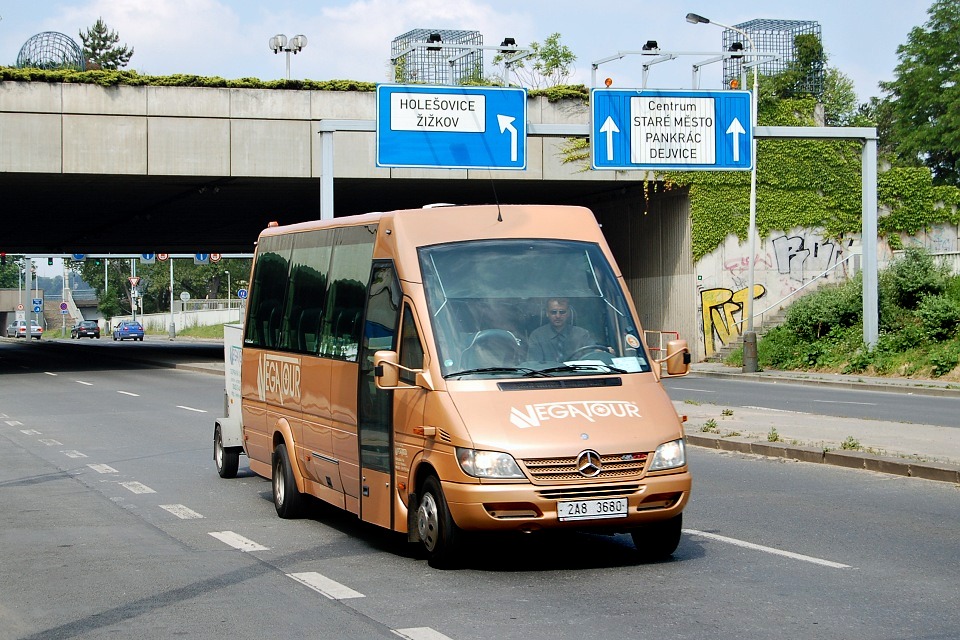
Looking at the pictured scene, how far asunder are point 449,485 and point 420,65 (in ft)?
144

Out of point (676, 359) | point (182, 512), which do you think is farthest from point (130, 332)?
point (676, 359)

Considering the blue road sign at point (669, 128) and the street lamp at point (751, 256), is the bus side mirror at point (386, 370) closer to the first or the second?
the blue road sign at point (669, 128)

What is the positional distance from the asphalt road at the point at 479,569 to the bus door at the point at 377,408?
0.38 m

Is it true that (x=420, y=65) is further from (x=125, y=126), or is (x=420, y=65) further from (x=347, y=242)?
(x=347, y=242)

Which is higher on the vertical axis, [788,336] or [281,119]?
[281,119]

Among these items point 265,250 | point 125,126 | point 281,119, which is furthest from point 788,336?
point 265,250

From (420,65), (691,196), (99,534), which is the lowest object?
(99,534)

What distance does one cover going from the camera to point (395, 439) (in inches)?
357

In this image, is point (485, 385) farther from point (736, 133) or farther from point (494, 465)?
point (736, 133)

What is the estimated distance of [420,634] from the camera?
6.64 metres

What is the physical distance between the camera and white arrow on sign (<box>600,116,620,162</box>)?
2872cm

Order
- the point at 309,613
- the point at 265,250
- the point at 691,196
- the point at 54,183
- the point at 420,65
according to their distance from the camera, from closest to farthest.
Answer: the point at 309,613 → the point at 265,250 → the point at 54,183 → the point at 691,196 → the point at 420,65

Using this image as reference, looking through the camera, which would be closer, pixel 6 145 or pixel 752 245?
pixel 6 145

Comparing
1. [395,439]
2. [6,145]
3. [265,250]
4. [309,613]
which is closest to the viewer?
[309,613]
